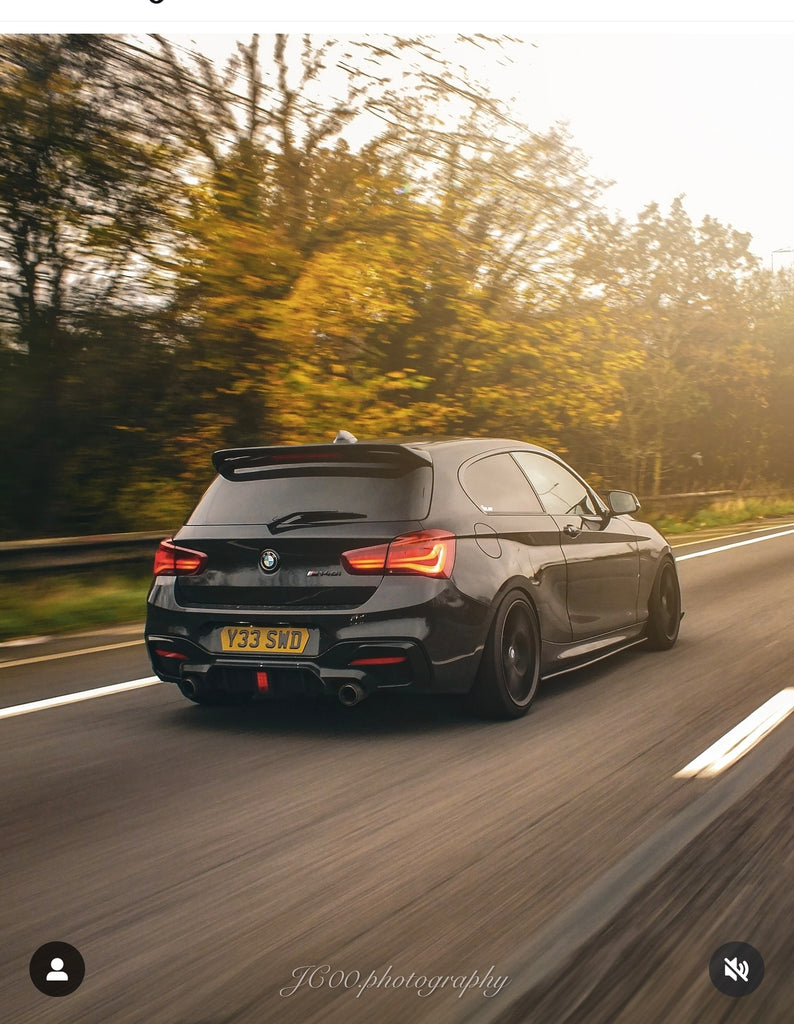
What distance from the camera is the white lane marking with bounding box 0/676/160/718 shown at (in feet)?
22.0

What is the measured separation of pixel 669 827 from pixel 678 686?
2993mm

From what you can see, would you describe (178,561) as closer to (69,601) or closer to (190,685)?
(190,685)

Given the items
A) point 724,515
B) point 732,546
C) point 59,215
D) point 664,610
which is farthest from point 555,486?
point 724,515

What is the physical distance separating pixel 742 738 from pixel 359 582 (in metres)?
2.02

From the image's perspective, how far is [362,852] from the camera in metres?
4.09

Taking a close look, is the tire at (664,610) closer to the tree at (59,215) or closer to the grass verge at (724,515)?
the tree at (59,215)

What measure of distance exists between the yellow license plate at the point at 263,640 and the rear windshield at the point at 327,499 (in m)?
0.53

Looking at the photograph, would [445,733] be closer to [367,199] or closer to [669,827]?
[669,827]

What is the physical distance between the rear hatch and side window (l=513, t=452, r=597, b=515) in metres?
1.28

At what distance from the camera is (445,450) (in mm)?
6426

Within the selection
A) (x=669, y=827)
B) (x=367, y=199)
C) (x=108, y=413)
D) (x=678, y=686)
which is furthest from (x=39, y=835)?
(x=367, y=199)

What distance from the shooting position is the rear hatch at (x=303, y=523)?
584 cm

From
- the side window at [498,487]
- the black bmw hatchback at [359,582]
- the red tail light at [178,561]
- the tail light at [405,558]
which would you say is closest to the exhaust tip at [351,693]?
the black bmw hatchback at [359,582]

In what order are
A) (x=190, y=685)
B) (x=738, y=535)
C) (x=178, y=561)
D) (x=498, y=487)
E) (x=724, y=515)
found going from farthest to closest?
(x=724, y=515) → (x=738, y=535) → (x=498, y=487) → (x=178, y=561) → (x=190, y=685)
